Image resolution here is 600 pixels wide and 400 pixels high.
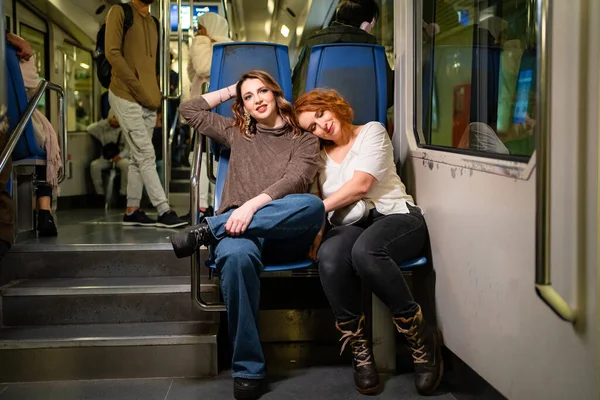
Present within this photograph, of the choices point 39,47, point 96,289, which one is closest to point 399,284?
point 96,289

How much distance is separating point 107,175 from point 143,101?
2.84 meters

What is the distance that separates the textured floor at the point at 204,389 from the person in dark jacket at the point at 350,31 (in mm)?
1463

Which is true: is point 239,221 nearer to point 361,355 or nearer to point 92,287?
point 361,355

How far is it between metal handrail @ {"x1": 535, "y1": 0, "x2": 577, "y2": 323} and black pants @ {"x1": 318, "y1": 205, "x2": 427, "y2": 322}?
38.8 inches

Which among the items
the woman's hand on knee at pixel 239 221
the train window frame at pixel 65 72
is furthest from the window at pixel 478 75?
the train window frame at pixel 65 72

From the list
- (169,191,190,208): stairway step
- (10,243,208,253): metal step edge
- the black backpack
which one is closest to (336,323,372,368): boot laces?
(10,243,208,253): metal step edge

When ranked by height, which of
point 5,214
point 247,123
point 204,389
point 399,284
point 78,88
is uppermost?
point 78,88

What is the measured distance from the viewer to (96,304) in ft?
10.6

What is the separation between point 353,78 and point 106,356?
5.72 ft

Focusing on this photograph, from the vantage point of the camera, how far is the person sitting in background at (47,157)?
4023 millimetres

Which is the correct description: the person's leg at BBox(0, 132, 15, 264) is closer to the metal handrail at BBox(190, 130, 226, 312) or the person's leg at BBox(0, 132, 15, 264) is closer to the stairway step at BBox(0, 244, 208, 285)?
the stairway step at BBox(0, 244, 208, 285)

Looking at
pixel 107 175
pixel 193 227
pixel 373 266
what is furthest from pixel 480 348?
pixel 107 175

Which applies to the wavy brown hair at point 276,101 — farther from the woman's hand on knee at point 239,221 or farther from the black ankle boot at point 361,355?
the black ankle boot at point 361,355

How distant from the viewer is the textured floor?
2699 millimetres
